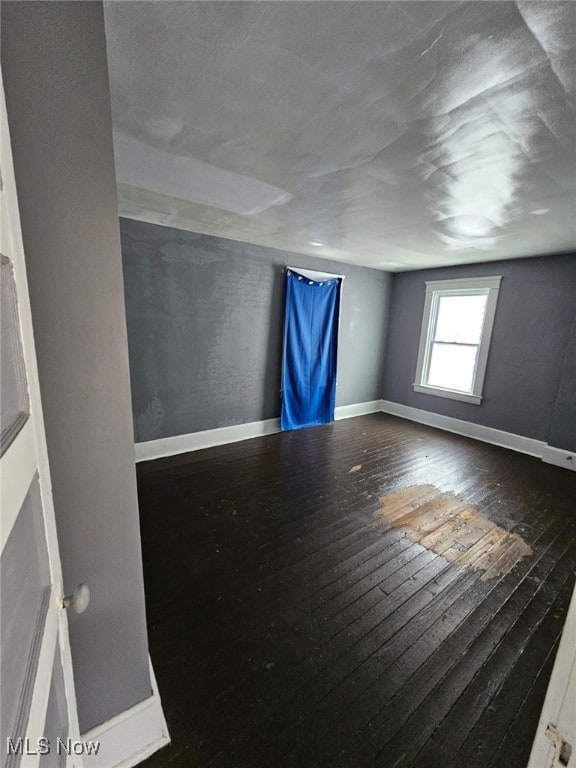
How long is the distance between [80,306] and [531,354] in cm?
466

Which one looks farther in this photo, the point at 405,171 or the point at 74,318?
the point at 405,171

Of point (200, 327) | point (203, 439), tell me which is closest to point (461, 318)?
point (200, 327)

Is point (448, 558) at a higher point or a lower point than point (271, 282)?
lower

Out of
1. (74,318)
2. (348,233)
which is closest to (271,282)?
(348,233)

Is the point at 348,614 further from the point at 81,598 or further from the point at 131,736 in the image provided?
the point at 81,598

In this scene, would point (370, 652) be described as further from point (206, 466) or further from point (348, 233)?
point (348, 233)

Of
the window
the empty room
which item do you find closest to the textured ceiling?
the empty room

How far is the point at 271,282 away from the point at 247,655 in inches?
140

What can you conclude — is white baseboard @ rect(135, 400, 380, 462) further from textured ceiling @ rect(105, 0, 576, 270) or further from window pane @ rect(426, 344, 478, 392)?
window pane @ rect(426, 344, 478, 392)

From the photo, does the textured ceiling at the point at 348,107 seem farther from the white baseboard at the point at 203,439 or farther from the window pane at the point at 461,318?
the white baseboard at the point at 203,439

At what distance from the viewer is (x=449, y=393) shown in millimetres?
4652

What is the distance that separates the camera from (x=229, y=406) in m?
3.88

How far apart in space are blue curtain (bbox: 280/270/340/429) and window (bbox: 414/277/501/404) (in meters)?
1.50

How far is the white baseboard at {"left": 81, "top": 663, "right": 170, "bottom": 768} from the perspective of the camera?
1017 mm
